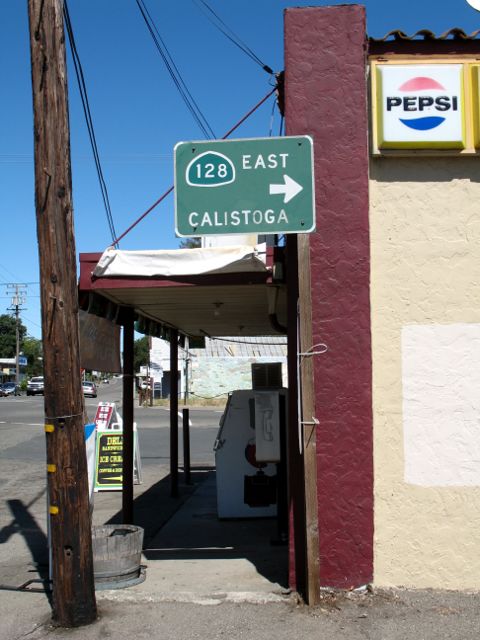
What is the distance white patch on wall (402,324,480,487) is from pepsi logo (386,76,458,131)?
1.68 m

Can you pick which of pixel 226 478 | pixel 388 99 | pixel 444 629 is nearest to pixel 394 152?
pixel 388 99

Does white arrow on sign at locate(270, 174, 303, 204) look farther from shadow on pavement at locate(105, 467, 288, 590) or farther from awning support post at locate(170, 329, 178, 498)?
awning support post at locate(170, 329, 178, 498)

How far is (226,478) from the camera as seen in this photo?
896 cm

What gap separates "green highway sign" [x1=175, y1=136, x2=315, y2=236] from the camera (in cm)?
536

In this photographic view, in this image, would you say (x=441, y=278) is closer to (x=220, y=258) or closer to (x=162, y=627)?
(x=220, y=258)

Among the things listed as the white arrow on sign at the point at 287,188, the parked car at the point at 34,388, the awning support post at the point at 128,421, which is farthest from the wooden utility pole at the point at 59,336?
the parked car at the point at 34,388

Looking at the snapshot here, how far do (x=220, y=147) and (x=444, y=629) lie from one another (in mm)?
3885

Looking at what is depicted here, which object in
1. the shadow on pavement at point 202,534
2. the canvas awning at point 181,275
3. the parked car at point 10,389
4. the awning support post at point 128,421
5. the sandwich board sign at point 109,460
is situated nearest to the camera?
the canvas awning at point 181,275

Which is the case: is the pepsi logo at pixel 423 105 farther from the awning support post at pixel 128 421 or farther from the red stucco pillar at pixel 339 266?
the awning support post at pixel 128 421

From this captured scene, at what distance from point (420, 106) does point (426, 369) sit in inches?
85.1

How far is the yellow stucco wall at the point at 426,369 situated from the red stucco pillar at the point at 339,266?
4.9 inches

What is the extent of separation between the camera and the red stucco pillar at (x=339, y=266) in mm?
5715

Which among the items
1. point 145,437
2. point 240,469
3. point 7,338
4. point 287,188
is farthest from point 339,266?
point 7,338

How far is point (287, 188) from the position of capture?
17.7ft
